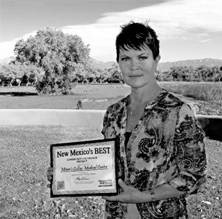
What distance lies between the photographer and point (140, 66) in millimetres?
1965

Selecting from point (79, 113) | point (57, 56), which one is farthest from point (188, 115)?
point (57, 56)

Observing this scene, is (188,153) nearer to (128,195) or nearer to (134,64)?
(128,195)

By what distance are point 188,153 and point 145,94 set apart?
13.6 inches

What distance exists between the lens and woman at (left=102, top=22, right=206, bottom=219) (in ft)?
5.93

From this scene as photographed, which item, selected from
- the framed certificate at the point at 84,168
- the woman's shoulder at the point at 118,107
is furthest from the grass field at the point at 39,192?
the woman's shoulder at the point at 118,107

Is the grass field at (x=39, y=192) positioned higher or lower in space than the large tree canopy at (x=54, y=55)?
lower

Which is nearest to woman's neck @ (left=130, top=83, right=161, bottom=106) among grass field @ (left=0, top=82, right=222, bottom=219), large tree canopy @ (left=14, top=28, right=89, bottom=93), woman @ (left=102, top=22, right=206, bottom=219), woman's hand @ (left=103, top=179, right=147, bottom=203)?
woman @ (left=102, top=22, right=206, bottom=219)

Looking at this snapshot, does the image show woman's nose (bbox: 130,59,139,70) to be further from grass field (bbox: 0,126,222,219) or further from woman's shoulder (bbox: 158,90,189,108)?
grass field (bbox: 0,126,222,219)

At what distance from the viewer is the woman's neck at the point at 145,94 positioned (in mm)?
1959

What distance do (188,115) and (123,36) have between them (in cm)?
47

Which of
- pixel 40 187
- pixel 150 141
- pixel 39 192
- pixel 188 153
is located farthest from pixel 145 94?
pixel 40 187

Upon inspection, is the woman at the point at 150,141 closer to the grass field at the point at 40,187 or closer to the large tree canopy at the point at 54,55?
the grass field at the point at 40,187

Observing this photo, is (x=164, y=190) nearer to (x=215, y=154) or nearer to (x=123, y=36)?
(x=123, y=36)

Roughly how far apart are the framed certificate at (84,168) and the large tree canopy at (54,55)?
1278 inches
